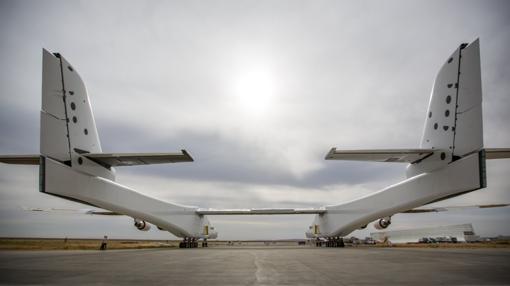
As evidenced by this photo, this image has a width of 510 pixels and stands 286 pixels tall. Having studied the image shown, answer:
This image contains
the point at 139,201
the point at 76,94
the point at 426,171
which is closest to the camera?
the point at 76,94

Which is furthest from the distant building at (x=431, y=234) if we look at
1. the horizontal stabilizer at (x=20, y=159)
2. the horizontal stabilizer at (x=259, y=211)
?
the horizontal stabilizer at (x=20, y=159)

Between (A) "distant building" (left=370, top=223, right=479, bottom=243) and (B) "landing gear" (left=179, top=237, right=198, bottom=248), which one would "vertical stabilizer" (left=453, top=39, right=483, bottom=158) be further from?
(A) "distant building" (left=370, top=223, right=479, bottom=243)

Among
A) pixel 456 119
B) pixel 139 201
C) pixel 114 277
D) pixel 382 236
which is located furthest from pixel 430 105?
pixel 382 236

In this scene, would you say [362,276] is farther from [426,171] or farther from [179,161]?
[426,171]

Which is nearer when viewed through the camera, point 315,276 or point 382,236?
point 315,276

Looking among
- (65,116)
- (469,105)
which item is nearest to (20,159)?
(65,116)

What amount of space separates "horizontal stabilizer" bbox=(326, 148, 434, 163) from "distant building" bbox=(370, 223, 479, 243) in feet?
133

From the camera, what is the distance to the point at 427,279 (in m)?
8.21

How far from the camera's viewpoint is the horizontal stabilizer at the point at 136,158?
15703 millimetres

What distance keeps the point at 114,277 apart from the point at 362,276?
5514 mm

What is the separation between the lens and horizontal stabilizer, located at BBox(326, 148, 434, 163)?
1508cm

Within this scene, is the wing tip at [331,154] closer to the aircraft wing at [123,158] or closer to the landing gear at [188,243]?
the aircraft wing at [123,158]

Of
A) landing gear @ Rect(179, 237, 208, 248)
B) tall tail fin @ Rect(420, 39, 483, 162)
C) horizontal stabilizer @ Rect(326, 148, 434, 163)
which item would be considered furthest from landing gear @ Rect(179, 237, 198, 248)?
tall tail fin @ Rect(420, 39, 483, 162)

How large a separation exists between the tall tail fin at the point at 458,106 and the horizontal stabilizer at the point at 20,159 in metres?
17.2
